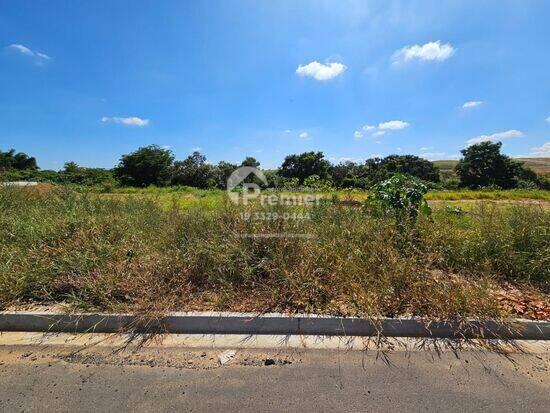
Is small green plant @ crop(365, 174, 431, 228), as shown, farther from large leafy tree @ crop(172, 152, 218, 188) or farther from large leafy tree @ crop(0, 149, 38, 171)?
large leafy tree @ crop(0, 149, 38, 171)

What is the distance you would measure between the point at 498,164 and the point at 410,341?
48123mm

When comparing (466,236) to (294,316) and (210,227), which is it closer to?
(294,316)

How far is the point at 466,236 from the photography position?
4.13 metres

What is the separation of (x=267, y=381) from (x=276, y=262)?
4.74 ft

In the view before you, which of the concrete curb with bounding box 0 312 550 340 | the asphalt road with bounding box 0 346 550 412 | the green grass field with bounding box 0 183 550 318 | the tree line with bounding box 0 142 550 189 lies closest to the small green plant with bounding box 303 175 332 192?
the green grass field with bounding box 0 183 550 318

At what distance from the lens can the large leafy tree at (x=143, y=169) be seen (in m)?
38.3

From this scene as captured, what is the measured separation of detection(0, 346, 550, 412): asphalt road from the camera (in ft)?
6.58

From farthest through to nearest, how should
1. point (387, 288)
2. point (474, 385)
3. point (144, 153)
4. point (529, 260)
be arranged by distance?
1. point (144, 153)
2. point (529, 260)
3. point (387, 288)
4. point (474, 385)

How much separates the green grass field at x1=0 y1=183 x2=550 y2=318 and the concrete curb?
0.12m

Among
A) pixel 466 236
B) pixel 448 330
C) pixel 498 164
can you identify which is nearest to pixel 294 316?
pixel 448 330

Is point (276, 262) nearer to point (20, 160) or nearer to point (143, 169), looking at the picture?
point (143, 169)

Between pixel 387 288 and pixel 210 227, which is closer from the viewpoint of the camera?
pixel 387 288

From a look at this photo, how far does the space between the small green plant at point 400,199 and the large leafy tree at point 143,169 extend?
36.9m

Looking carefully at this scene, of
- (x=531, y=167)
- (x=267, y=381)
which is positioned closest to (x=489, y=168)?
(x=531, y=167)
